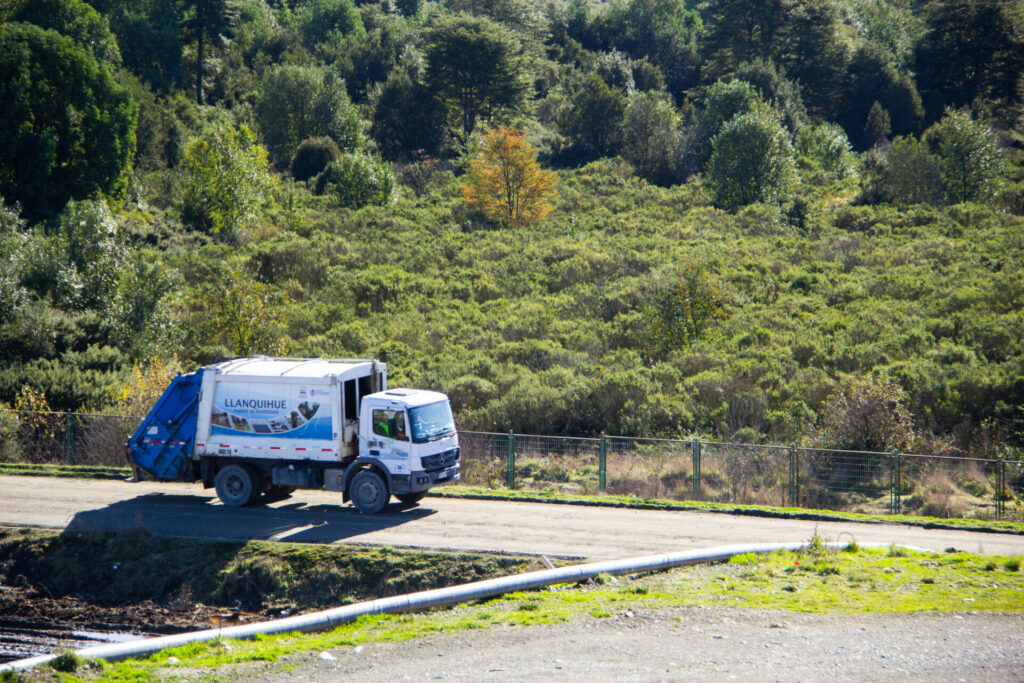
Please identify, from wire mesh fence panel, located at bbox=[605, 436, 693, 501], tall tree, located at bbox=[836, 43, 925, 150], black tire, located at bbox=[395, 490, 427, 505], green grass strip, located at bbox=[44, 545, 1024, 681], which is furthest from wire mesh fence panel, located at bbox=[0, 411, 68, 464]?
tall tree, located at bbox=[836, 43, 925, 150]

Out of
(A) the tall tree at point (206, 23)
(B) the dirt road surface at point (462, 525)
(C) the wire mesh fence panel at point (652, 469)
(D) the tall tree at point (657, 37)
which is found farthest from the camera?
(D) the tall tree at point (657, 37)

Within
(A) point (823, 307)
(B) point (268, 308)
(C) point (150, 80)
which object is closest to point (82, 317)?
(B) point (268, 308)

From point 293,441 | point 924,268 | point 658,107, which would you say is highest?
point 658,107

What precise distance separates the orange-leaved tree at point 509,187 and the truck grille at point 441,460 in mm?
38720

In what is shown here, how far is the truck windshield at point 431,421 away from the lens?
1741cm

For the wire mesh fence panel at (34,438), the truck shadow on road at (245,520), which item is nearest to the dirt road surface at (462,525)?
the truck shadow on road at (245,520)

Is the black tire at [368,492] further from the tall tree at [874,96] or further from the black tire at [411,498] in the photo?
the tall tree at [874,96]

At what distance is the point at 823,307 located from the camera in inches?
1431

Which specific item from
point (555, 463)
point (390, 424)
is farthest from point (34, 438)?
point (555, 463)

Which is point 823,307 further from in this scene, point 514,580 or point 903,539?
point 514,580

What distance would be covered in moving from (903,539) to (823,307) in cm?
2115

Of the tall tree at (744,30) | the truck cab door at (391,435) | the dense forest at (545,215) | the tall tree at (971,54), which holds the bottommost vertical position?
the truck cab door at (391,435)

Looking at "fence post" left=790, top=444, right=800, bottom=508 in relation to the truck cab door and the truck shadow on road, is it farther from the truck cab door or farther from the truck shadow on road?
the truck cab door

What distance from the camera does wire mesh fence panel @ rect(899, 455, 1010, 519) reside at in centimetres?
1916
